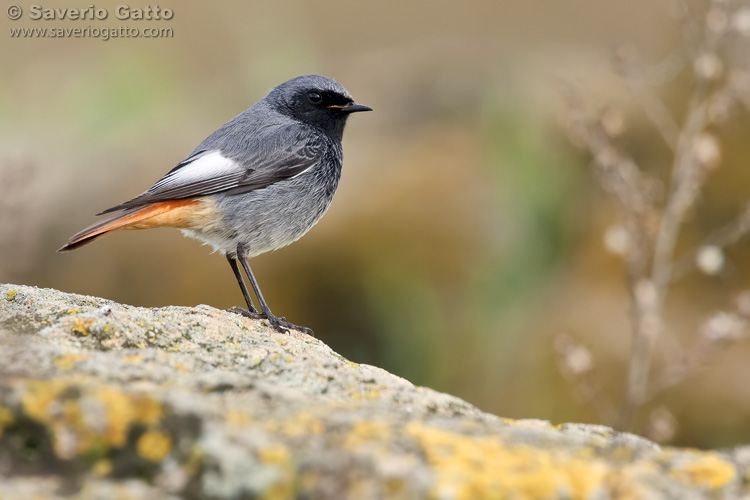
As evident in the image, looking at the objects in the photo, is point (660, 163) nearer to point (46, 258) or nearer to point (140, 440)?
point (46, 258)

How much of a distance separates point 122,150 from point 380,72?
299cm

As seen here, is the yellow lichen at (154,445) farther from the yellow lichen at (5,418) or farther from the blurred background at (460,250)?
the blurred background at (460,250)

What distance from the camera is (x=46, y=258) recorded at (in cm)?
795

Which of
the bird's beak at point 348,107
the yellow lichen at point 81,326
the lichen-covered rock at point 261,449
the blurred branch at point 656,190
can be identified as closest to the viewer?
the lichen-covered rock at point 261,449

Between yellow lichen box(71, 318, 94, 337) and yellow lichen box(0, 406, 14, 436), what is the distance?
733 millimetres

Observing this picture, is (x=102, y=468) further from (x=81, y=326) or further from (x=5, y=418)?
(x=81, y=326)

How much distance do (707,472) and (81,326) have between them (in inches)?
78.1

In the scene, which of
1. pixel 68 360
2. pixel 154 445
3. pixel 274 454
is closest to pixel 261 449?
pixel 274 454

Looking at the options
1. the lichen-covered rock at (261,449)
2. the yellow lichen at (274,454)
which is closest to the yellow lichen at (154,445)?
the lichen-covered rock at (261,449)

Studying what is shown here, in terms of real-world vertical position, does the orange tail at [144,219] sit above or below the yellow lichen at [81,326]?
above

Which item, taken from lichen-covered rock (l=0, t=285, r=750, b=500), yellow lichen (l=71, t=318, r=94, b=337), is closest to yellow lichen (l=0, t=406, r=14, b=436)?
lichen-covered rock (l=0, t=285, r=750, b=500)

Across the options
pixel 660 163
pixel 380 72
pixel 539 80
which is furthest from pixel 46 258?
pixel 660 163

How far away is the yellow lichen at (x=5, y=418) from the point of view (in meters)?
2.05

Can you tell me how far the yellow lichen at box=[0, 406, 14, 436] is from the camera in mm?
2053
